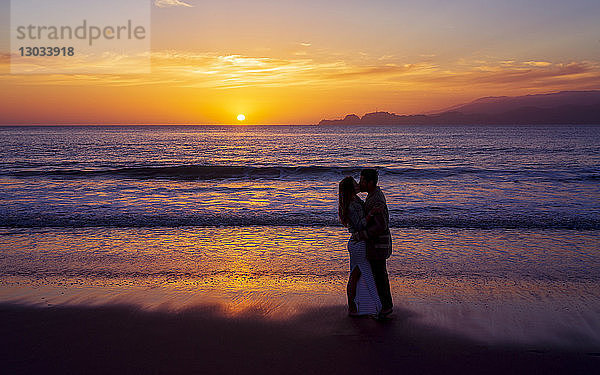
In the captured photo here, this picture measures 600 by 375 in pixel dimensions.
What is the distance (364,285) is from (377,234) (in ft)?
2.43

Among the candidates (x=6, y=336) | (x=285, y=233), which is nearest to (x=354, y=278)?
(x=6, y=336)

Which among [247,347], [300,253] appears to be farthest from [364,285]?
[300,253]

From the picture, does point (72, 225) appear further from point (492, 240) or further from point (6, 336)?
point (492, 240)

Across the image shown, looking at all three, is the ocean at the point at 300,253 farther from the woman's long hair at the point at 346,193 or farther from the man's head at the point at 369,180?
the man's head at the point at 369,180

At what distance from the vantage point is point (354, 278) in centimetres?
572

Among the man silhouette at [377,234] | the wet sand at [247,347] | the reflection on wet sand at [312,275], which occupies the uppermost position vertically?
the man silhouette at [377,234]

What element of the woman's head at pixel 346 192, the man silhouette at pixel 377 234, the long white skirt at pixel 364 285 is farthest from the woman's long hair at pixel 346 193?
the long white skirt at pixel 364 285

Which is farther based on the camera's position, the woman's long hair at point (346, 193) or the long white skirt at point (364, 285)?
the long white skirt at point (364, 285)

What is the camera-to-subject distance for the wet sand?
179 inches

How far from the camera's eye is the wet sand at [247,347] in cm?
454

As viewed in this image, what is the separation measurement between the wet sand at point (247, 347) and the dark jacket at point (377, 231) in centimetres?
89

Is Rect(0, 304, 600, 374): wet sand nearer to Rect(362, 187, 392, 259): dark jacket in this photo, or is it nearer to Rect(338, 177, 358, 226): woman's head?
Rect(362, 187, 392, 259): dark jacket

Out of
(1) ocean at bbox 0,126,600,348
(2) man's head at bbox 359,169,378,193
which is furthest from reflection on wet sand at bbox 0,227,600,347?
(2) man's head at bbox 359,169,378,193

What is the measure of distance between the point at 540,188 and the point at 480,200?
5.79m
